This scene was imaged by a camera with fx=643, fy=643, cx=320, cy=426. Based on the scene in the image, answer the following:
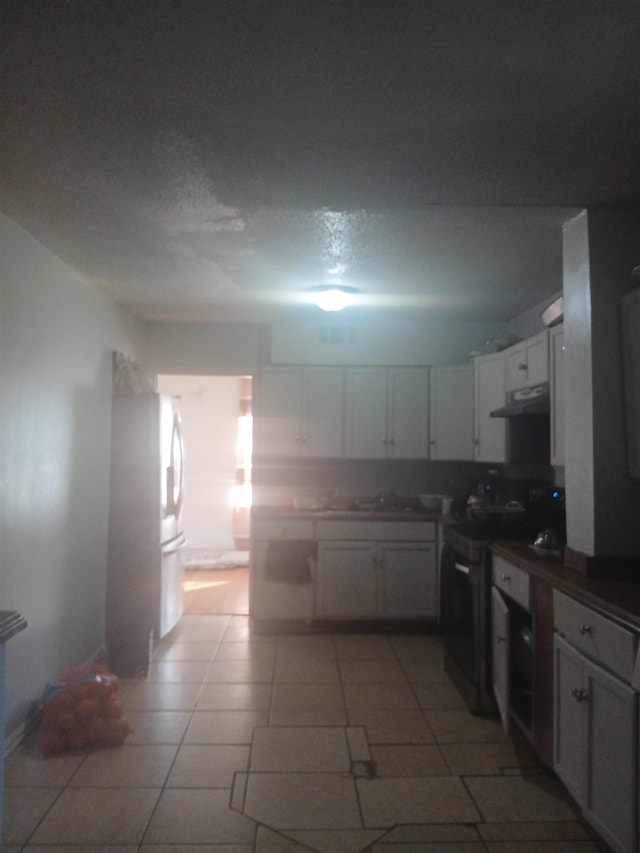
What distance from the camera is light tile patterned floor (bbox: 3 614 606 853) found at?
2186mm

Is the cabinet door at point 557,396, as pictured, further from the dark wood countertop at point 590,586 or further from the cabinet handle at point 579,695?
the cabinet handle at point 579,695

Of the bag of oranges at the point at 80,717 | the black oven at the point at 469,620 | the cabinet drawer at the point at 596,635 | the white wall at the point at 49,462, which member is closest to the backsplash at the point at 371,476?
the black oven at the point at 469,620

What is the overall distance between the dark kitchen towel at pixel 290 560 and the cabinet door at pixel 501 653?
68.3 inches

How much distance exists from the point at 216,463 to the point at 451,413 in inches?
146

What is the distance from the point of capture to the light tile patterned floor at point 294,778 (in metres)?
2.19

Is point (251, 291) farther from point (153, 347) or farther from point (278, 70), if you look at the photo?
point (278, 70)

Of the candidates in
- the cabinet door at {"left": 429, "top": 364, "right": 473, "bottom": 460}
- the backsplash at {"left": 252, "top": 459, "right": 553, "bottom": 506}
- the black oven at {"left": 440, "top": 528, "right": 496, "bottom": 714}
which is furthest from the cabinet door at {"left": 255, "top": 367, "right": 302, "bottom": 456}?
the black oven at {"left": 440, "top": 528, "right": 496, "bottom": 714}

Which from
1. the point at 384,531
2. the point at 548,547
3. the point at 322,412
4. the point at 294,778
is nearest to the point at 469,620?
the point at 548,547

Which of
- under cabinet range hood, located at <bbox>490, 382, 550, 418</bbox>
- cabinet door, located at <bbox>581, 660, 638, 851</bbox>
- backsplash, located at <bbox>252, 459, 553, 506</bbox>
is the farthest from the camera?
backsplash, located at <bbox>252, 459, 553, 506</bbox>

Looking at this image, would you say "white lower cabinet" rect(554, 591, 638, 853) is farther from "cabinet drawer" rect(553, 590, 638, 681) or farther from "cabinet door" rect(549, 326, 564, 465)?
"cabinet door" rect(549, 326, 564, 465)

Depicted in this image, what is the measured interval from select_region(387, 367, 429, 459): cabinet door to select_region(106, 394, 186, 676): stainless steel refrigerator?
69.2 inches

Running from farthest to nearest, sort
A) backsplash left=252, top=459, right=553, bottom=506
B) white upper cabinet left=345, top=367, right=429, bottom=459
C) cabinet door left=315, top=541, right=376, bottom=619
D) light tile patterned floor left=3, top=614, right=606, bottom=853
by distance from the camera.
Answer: backsplash left=252, top=459, right=553, bottom=506, white upper cabinet left=345, top=367, right=429, bottom=459, cabinet door left=315, top=541, right=376, bottom=619, light tile patterned floor left=3, top=614, right=606, bottom=853

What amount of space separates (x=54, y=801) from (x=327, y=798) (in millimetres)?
1018

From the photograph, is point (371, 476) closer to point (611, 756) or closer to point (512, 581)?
point (512, 581)
